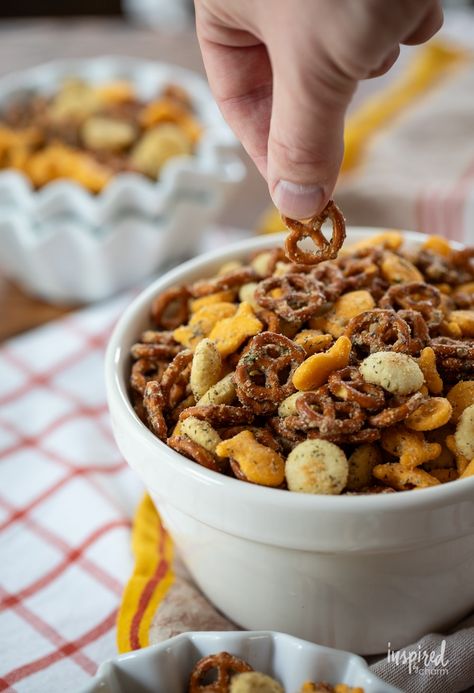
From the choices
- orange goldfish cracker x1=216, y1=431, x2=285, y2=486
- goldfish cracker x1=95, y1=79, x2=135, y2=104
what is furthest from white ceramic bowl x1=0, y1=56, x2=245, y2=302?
orange goldfish cracker x1=216, y1=431, x2=285, y2=486

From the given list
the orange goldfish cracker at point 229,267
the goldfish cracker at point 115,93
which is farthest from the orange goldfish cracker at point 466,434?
the goldfish cracker at point 115,93

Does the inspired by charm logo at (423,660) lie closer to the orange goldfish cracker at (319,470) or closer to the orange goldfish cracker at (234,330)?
the orange goldfish cracker at (319,470)

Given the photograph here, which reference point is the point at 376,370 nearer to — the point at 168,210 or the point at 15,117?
the point at 168,210

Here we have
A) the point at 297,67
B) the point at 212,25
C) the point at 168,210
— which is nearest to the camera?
the point at 297,67

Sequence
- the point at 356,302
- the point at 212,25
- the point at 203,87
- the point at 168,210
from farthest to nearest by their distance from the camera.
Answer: the point at 203,87 → the point at 168,210 → the point at 356,302 → the point at 212,25

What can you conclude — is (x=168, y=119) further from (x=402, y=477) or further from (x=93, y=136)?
(x=402, y=477)

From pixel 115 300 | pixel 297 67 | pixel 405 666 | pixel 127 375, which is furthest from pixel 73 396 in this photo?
pixel 297 67
